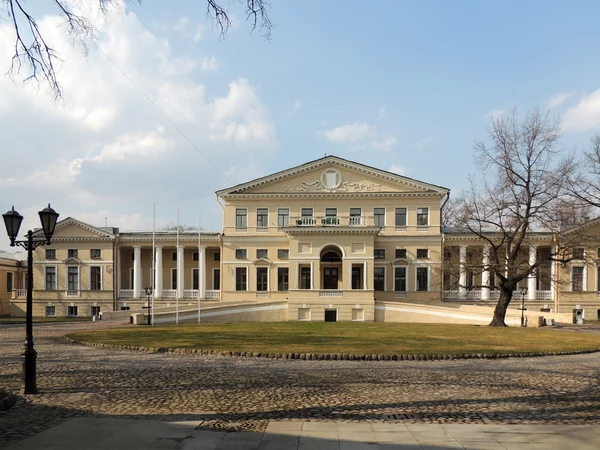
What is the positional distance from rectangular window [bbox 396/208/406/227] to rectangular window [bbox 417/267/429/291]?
197 inches

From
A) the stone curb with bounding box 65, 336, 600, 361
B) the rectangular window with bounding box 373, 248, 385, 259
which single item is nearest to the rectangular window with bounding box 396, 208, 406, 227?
the rectangular window with bounding box 373, 248, 385, 259

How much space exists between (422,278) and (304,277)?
12.7 m

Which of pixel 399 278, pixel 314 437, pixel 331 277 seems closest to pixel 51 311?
pixel 331 277

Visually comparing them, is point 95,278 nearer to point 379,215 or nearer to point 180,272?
point 180,272

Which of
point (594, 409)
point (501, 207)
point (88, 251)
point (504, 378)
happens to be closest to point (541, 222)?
point (501, 207)

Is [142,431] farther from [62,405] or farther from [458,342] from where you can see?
[458,342]

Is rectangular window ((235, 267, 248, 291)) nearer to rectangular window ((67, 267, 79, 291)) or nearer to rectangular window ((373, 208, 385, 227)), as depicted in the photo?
rectangular window ((373, 208, 385, 227))

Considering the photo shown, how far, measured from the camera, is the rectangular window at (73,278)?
52.5 meters

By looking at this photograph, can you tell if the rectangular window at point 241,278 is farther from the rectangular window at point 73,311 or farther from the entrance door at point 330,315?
the rectangular window at point 73,311

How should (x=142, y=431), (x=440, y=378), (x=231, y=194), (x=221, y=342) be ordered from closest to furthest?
(x=142, y=431) → (x=440, y=378) → (x=221, y=342) → (x=231, y=194)

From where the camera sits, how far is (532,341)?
2469 cm

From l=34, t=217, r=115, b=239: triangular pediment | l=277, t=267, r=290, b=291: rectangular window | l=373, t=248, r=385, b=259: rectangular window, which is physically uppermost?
l=34, t=217, r=115, b=239: triangular pediment

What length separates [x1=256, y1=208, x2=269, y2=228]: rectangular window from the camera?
51.4 m

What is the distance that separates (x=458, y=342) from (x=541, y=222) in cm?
1600
